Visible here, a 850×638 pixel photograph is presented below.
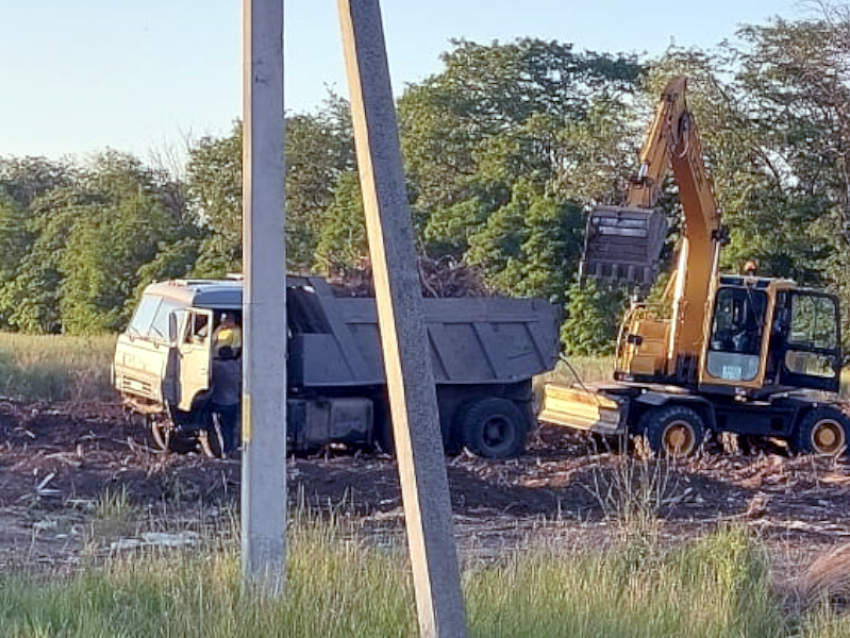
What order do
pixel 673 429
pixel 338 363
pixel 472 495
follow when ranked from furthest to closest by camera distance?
pixel 673 429 < pixel 338 363 < pixel 472 495

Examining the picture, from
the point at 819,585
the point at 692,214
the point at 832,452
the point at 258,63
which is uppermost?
the point at 258,63

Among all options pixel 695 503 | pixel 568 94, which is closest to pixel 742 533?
pixel 695 503

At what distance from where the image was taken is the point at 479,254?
51156mm

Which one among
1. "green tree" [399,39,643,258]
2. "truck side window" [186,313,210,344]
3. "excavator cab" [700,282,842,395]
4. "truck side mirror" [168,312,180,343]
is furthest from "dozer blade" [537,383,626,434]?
"green tree" [399,39,643,258]

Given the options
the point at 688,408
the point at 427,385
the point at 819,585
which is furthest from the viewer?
the point at 688,408

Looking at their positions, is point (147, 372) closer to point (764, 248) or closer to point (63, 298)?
point (764, 248)

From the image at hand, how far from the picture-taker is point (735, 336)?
2102cm

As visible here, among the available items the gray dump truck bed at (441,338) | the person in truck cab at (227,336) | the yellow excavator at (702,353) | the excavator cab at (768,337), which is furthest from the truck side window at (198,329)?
the excavator cab at (768,337)

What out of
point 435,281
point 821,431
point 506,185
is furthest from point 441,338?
point 506,185

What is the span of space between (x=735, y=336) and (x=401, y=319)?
1531cm

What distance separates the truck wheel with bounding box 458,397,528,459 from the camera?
20.2 meters

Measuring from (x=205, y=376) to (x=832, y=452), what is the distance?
28.6 feet

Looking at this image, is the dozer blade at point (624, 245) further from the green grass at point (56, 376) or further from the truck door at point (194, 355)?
the green grass at point (56, 376)

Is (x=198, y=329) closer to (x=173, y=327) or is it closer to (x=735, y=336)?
(x=173, y=327)
